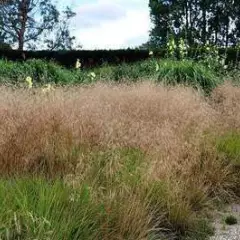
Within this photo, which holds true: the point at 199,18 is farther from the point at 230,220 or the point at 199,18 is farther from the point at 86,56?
the point at 230,220

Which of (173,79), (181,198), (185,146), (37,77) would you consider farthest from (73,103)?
(37,77)

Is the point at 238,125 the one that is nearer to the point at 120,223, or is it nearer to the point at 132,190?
the point at 132,190

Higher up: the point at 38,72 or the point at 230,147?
the point at 38,72

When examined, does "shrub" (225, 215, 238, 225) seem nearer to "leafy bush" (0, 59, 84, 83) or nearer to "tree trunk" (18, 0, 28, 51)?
"leafy bush" (0, 59, 84, 83)

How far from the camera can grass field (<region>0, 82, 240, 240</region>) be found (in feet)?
10.8

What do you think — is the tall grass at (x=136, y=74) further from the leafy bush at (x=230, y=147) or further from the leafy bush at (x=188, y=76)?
the leafy bush at (x=230, y=147)

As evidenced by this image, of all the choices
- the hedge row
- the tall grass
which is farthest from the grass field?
the hedge row

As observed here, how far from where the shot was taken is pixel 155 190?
409 cm

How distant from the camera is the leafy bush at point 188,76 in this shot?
10.4 metres

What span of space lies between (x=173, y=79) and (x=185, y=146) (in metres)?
5.32

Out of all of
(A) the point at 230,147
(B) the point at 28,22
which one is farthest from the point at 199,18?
(A) the point at 230,147

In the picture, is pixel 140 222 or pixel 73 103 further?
pixel 73 103

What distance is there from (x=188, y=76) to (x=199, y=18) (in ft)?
83.4

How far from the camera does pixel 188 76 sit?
415 inches
